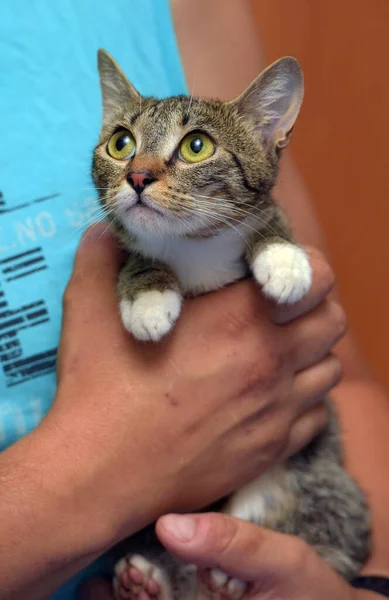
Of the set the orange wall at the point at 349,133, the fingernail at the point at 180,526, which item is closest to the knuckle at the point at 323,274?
the fingernail at the point at 180,526

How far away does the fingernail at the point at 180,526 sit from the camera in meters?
0.71

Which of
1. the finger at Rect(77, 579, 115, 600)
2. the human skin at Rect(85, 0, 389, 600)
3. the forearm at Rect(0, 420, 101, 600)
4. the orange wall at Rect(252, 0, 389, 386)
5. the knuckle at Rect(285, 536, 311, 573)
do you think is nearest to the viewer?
the forearm at Rect(0, 420, 101, 600)

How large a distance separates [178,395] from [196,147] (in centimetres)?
40

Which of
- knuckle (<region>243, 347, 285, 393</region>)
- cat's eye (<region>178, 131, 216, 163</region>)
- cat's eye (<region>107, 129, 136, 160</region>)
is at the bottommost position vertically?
knuckle (<region>243, 347, 285, 393</region>)

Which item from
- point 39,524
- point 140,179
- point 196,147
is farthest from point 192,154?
point 39,524

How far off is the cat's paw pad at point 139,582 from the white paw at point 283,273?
51 centimetres

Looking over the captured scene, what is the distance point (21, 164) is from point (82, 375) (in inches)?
16.6

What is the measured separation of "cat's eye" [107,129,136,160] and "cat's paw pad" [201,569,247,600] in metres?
0.70

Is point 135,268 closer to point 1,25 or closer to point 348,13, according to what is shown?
point 1,25

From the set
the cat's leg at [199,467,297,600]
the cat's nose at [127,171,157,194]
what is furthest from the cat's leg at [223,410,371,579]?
the cat's nose at [127,171,157,194]

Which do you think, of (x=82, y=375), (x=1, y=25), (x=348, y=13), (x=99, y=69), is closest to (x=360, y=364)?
(x=82, y=375)

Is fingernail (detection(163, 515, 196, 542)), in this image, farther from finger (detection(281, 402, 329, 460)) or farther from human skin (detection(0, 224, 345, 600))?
finger (detection(281, 402, 329, 460))

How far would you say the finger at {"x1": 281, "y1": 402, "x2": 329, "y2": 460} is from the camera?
960 mm

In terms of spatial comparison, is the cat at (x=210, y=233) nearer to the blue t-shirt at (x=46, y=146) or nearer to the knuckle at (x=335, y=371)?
the blue t-shirt at (x=46, y=146)
